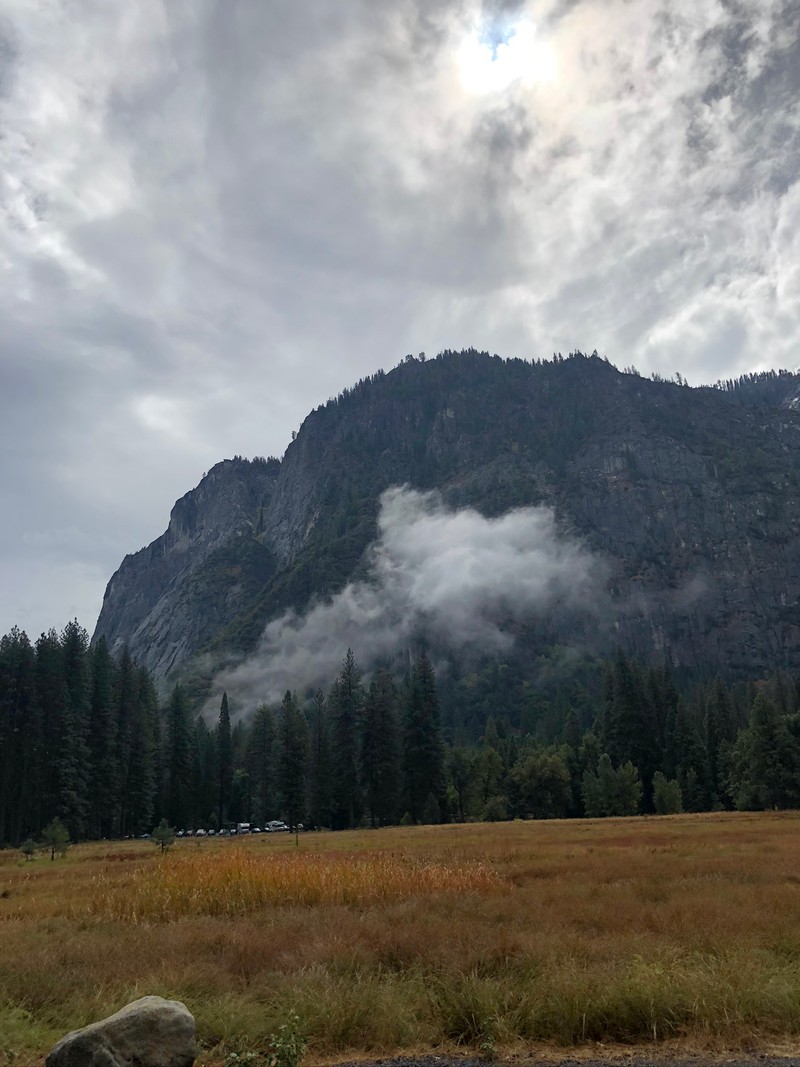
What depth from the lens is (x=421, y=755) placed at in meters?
88.4

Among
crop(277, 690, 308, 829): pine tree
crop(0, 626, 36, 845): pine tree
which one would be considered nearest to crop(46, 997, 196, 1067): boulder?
crop(0, 626, 36, 845): pine tree

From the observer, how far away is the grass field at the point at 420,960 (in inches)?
396

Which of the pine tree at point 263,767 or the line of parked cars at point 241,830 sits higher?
the pine tree at point 263,767

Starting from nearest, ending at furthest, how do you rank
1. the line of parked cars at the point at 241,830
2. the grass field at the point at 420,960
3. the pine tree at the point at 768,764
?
the grass field at the point at 420,960 < the pine tree at the point at 768,764 < the line of parked cars at the point at 241,830

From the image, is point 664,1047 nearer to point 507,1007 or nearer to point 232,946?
point 507,1007

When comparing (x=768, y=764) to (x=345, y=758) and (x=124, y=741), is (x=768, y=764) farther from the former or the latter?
(x=124, y=741)

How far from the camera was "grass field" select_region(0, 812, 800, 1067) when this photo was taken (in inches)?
396

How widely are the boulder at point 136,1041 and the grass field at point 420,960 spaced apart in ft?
3.96

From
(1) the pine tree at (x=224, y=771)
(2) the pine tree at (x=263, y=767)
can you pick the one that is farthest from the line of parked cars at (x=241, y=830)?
(1) the pine tree at (x=224, y=771)

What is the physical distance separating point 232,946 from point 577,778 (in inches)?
3615

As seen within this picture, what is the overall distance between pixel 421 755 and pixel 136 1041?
8321 cm

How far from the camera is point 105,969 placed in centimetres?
1237

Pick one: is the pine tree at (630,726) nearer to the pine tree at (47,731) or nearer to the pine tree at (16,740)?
the pine tree at (47,731)

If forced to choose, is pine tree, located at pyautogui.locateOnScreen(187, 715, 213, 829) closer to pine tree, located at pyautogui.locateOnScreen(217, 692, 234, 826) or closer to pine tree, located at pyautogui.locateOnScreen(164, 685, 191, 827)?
pine tree, located at pyautogui.locateOnScreen(217, 692, 234, 826)
